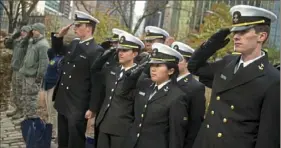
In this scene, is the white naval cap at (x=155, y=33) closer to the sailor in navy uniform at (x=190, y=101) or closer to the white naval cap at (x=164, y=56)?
the sailor in navy uniform at (x=190, y=101)

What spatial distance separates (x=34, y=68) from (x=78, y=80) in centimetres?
222

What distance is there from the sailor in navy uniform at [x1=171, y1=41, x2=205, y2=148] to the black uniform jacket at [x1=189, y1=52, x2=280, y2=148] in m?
0.79

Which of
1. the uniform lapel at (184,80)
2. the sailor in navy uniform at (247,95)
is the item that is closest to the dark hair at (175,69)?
the uniform lapel at (184,80)

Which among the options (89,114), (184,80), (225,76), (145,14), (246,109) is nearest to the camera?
(246,109)

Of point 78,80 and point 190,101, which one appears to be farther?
point 78,80

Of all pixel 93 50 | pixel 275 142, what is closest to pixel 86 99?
pixel 93 50

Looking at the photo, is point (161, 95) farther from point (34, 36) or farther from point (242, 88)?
point (34, 36)

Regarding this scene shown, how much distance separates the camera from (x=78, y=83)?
5379 millimetres

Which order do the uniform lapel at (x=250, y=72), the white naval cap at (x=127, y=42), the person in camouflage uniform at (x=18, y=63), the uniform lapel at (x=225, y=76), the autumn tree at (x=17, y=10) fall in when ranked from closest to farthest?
the uniform lapel at (x=250, y=72) → the uniform lapel at (x=225, y=76) → the white naval cap at (x=127, y=42) → the person in camouflage uniform at (x=18, y=63) → the autumn tree at (x=17, y=10)

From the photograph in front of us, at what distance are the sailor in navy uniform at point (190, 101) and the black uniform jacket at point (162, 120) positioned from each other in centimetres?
11

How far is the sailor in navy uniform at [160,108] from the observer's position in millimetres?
3846

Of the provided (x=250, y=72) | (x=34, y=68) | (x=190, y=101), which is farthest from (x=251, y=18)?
(x=34, y=68)

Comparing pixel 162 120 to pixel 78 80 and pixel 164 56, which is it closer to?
pixel 164 56

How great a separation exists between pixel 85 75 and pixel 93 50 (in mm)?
346
